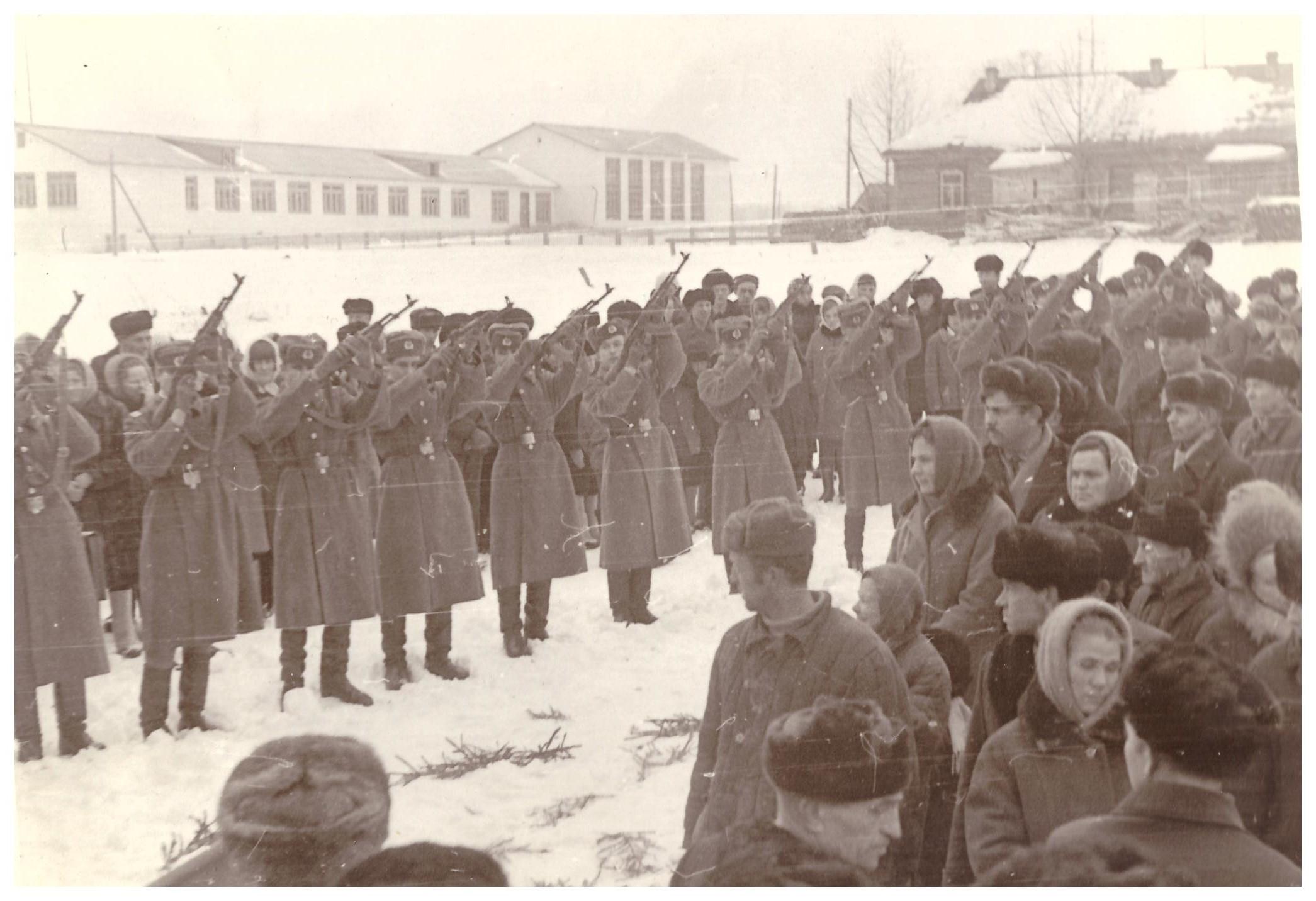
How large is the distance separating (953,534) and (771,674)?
→ 801 mm

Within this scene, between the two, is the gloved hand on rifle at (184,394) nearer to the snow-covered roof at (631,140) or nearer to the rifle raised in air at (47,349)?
the rifle raised in air at (47,349)

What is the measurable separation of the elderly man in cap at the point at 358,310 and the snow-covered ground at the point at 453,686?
3 cm

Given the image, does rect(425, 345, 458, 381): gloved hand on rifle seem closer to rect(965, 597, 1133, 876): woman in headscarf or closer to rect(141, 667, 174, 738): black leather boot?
rect(141, 667, 174, 738): black leather boot

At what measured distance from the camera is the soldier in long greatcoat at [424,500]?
428 centimetres

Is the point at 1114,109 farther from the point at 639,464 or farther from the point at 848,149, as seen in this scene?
the point at 639,464

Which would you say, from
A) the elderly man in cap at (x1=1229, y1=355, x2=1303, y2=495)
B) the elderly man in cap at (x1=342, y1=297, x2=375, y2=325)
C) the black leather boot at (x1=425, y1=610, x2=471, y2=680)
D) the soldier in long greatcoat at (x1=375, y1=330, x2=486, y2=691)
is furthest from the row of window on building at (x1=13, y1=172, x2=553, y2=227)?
the elderly man in cap at (x1=1229, y1=355, x2=1303, y2=495)

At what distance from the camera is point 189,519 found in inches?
162

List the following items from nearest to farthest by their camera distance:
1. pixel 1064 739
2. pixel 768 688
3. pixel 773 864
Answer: pixel 773 864 → pixel 1064 739 → pixel 768 688

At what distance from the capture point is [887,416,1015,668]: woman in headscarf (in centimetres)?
394

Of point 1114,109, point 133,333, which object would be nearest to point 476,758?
point 133,333

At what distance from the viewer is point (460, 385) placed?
4434 mm

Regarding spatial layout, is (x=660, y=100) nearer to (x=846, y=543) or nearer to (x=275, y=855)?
(x=846, y=543)

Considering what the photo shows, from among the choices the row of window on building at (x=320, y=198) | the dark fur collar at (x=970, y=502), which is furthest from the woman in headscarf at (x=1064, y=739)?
the row of window on building at (x=320, y=198)
